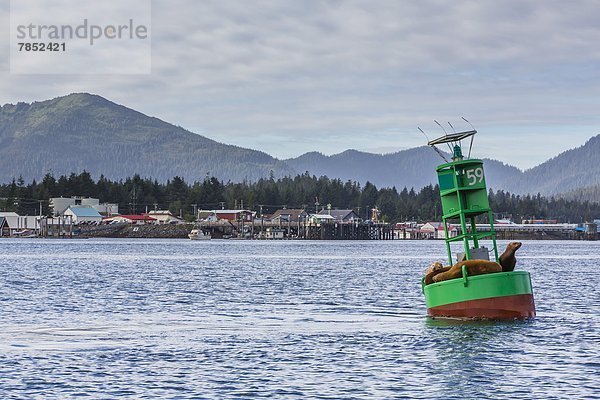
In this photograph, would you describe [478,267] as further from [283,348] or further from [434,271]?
[283,348]

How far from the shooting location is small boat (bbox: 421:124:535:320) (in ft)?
145

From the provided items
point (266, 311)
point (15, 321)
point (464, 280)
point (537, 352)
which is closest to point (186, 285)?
point (266, 311)

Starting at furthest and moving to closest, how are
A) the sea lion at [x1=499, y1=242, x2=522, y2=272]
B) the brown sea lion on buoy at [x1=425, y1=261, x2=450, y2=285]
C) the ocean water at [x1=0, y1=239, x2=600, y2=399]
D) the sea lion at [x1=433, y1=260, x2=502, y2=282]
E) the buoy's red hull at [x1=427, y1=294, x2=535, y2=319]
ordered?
1. the brown sea lion on buoy at [x1=425, y1=261, x2=450, y2=285]
2. the sea lion at [x1=499, y1=242, x2=522, y2=272]
3. the buoy's red hull at [x1=427, y1=294, x2=535, y2=319]
4. the sea lion at [x1=433, y1=260, x2=502, y2=282]
5. the ocean water at [x1=0, y1=239, x2=600, y2=399]

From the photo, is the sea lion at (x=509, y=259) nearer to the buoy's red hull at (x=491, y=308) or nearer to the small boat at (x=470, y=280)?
the small boat at (x=470, y=280)

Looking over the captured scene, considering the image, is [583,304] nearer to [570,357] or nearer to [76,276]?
[570,357]

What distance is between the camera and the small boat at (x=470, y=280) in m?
44.1

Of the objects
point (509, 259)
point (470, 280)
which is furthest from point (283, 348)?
point (509, 259)

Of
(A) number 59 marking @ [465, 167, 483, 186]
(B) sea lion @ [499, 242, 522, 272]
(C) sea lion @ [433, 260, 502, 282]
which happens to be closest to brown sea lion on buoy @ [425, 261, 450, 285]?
(C) sea lion @ [433, 260, 502, 282]

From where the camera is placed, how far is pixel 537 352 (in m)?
39.1

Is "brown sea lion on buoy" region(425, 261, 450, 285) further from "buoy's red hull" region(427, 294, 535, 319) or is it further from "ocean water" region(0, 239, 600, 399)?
"ocean water" region(0, 239, 600, 399)

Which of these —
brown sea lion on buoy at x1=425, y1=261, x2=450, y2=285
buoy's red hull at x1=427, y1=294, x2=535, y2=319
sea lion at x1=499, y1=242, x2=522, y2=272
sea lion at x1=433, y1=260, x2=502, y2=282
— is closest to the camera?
sea lion at x1=433, y1=260, x2=502, y2=282

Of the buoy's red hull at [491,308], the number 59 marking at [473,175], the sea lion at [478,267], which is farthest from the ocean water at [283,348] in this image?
the number 59 marking at [473,175]

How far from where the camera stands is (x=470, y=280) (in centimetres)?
4394

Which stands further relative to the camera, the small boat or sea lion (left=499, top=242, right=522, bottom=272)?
sea lion (left=499, top=242, right=522, bottom=272)
